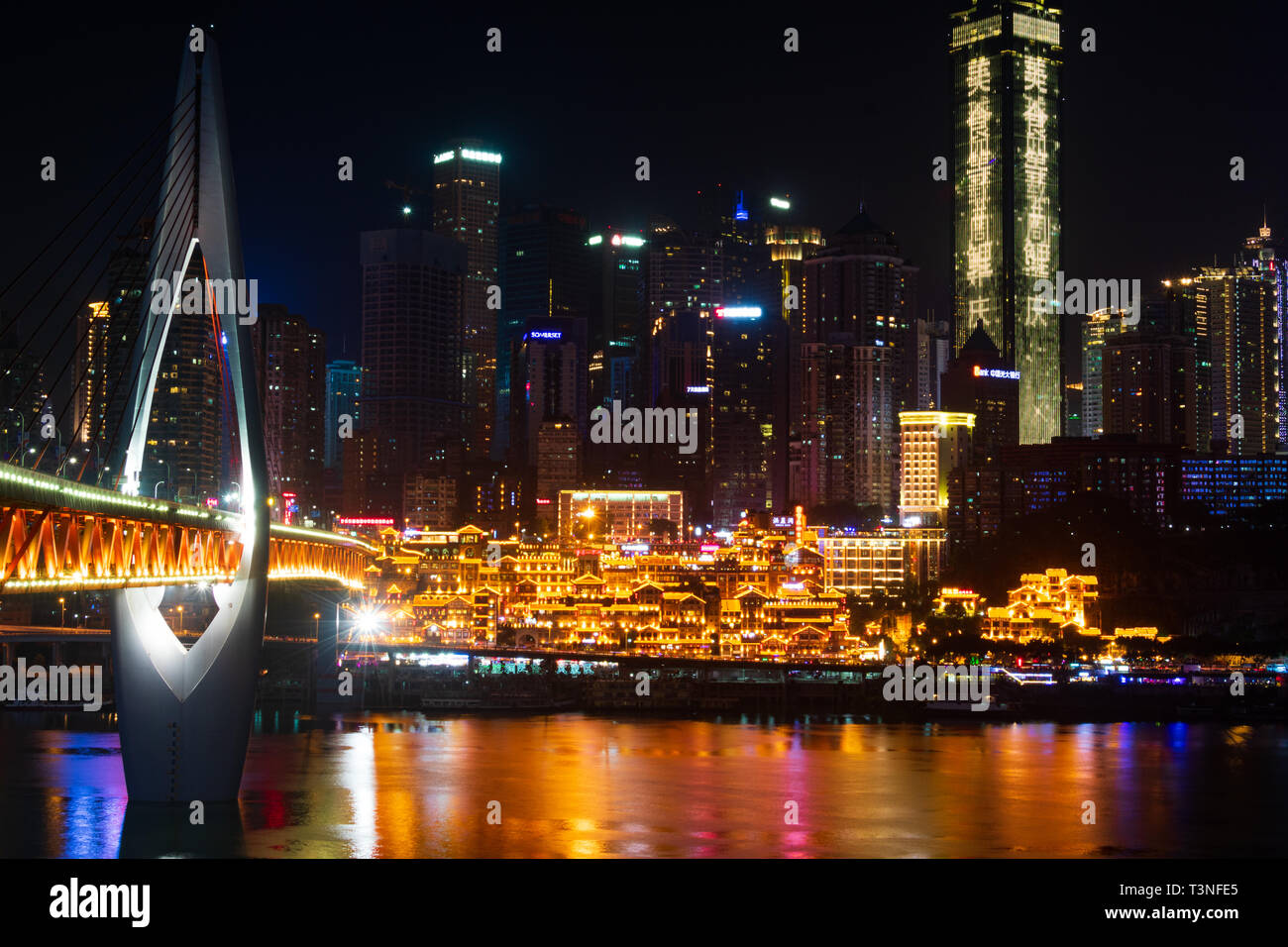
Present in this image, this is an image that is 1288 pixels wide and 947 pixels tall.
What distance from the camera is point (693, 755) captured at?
59.2 m

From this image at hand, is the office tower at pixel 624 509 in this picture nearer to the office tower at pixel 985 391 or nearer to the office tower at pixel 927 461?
the office tower at pixel 927 461

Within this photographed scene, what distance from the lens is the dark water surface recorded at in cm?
3950

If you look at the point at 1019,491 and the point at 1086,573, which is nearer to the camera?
the point at 1086,573

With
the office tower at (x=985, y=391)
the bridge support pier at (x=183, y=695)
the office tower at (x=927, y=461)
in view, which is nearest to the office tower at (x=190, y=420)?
the bridge support pier at (x=183, y=695)

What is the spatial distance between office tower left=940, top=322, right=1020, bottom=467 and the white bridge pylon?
126 meters

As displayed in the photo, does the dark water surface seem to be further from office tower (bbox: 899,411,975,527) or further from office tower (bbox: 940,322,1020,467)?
office tower (bbox: 940,322,1020,467)

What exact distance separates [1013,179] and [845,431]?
32178 millimetres

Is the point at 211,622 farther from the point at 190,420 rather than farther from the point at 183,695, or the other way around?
the point at 190,420

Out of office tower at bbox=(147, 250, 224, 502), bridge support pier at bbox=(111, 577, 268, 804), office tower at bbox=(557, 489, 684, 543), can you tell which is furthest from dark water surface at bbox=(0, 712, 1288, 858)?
office tower at bbox=(557, 489, 684, 543)

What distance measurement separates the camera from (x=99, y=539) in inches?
1225

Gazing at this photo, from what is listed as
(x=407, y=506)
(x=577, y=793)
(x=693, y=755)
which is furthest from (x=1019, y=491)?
(x=577, y=793)

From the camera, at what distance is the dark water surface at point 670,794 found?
39.5 m
